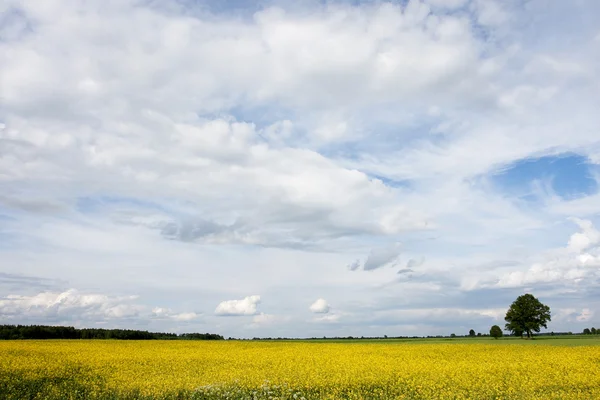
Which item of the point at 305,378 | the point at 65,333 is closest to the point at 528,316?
the point at 305,378

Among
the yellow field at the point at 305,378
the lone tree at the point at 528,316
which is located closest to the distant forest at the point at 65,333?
the yellow field at the point at 305,378

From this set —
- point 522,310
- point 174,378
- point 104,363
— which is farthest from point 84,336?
point 522,310

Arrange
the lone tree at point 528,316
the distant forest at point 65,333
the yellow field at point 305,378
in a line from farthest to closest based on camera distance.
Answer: the lone tree at point 528,316, the distant forest at point 65,333, the yellow field at point 305,378

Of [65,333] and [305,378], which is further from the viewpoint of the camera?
[65,333]

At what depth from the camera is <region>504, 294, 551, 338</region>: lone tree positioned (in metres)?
68.9

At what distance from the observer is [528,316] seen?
6969 cm

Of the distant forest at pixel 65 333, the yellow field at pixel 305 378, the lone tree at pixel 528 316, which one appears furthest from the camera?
the lone tree at pixel 528 316

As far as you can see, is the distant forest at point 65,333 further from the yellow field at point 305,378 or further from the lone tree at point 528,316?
the lone tree at point 528,316

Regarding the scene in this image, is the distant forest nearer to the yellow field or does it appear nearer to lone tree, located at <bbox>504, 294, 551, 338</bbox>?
the yellow field

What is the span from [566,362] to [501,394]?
1080 cm

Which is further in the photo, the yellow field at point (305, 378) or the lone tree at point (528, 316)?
the lone tree at point (528, 316)

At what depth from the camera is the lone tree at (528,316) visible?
68875 millimetres

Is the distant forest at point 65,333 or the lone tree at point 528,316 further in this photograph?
the lone tree at point 528,316

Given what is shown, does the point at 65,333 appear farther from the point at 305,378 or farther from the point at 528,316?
the point at 528,316
